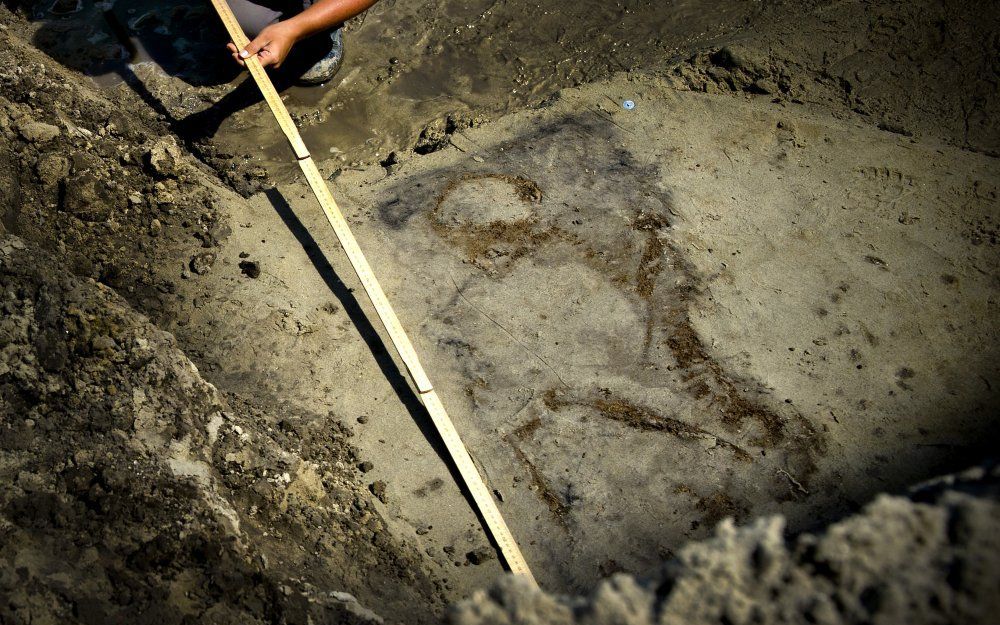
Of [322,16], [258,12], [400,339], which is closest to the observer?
[400,339]

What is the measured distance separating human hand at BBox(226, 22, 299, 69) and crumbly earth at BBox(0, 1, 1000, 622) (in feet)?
2.00

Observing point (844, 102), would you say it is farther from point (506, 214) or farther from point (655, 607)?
point (655, 607)

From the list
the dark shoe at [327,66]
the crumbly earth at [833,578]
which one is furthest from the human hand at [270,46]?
the crumbly earth at [833,578]

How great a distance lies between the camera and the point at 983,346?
3.44 metres

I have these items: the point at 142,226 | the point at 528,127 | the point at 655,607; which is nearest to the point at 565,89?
the point at 528,127

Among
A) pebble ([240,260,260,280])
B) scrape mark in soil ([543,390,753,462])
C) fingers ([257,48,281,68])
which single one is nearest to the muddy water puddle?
fingers ([257,48,281,68])

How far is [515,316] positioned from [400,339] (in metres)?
0.61

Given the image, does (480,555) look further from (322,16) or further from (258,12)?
(258,12)

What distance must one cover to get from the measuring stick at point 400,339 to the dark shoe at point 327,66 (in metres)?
0.57

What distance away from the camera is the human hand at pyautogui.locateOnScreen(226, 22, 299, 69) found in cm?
401

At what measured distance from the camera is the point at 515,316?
143 inches

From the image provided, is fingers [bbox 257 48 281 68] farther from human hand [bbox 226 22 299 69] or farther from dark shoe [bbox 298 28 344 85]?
dark shoe [bbox 298 28 344 85]

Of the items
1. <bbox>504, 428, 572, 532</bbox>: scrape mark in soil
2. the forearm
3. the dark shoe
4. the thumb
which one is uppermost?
the forearm

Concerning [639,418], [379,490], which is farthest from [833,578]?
[379,490]
